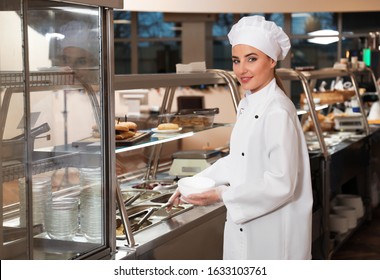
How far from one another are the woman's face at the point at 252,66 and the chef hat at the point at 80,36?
1.57ft

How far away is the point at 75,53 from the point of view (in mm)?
2178

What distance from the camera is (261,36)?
2125mm

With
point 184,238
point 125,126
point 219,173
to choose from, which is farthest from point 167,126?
point 219,173

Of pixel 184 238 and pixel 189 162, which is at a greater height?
pixel 189 162

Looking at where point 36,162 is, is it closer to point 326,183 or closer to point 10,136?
point 10,136

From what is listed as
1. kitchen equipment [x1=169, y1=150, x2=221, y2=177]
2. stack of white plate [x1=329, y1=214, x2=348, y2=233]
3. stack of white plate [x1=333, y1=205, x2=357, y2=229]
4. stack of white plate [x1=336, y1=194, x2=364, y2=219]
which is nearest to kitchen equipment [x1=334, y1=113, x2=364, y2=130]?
stack of white plate [x1=336, y1=194, x2=364, y2=219]

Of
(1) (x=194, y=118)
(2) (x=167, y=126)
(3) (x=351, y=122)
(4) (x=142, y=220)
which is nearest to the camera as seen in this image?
(4) (x=142, y=220)

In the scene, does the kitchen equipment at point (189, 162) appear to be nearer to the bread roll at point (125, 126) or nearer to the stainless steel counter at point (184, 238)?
the stainless steel counter at point (184, 238)

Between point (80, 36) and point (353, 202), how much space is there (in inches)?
142

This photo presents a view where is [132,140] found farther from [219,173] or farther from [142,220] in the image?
[219,173]

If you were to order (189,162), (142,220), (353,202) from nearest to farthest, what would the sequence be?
(142,220) < (189,162) < (353,202)

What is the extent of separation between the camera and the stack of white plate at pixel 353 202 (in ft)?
17.2

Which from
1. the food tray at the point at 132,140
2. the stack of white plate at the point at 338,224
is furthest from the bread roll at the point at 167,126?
the stack of white plate at the point at 338,224
